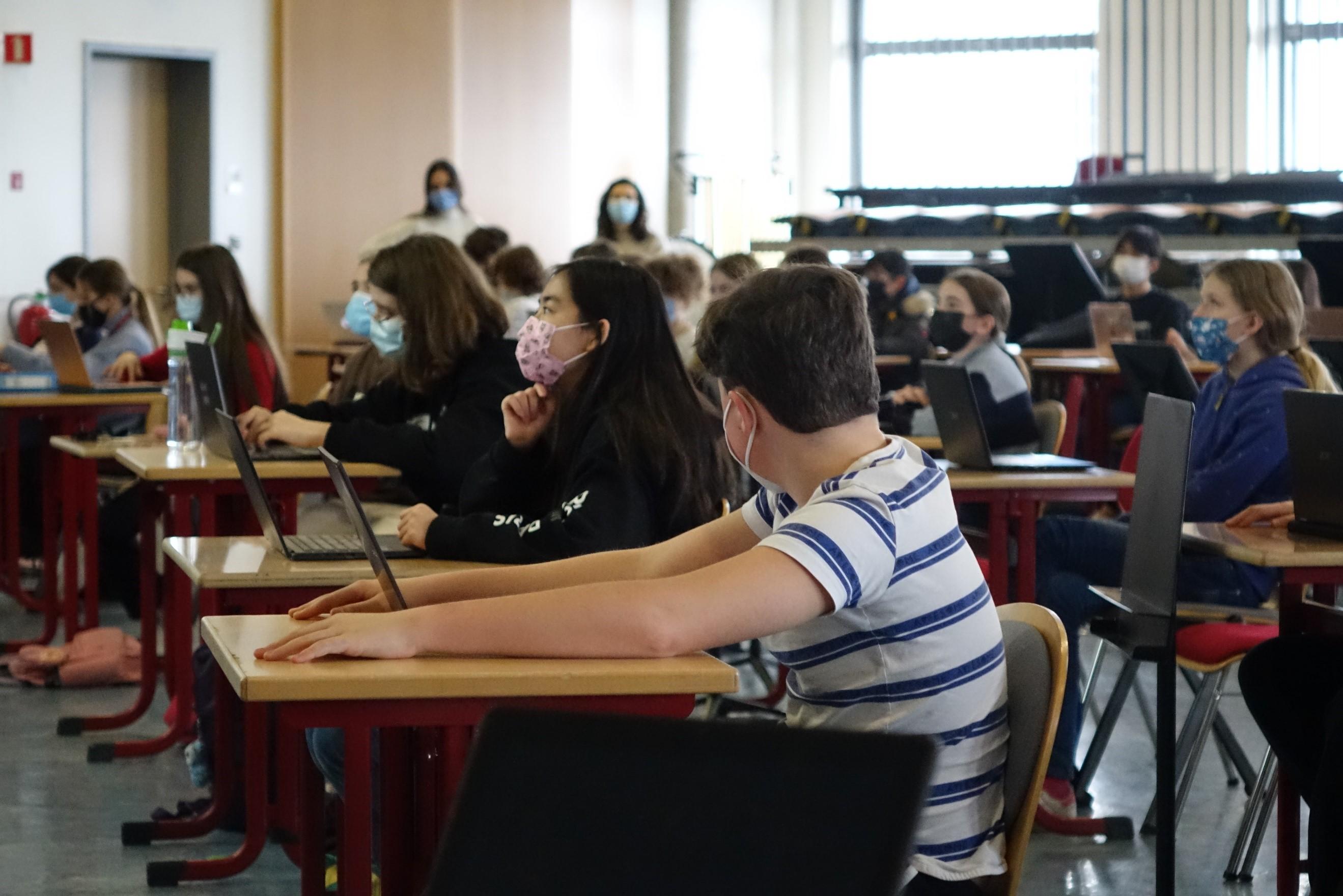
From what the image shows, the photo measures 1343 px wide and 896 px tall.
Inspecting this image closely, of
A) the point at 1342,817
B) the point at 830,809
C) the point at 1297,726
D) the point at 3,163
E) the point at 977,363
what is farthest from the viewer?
the point at 3,163

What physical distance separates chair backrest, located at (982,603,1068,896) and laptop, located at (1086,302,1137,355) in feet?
17.7

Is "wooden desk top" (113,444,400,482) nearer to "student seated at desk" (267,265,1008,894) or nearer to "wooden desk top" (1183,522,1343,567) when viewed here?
"wooden desk top" (1183,522,1343,567)

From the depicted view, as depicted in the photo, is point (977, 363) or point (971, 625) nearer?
point (971, 625)

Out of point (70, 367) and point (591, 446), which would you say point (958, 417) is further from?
point (70, 367)

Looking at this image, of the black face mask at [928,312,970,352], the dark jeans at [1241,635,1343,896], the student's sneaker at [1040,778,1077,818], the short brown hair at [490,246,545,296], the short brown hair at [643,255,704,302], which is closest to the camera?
the dark jeans at [1241,635,1343,896]

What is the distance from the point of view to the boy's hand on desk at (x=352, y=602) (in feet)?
5.78

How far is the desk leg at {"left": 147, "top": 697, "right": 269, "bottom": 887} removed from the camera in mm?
2820

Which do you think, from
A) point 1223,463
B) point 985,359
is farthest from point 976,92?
point 1223,463

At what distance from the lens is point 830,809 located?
2.61 feet

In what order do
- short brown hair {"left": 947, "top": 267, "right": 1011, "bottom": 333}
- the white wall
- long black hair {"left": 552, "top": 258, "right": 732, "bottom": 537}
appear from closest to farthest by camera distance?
long black hair {"left": 552, "top": 258, "right": 732, "bottom": 537} → short brown hair {"left": 947, "top": 267, "right": 1011, "bottom": 333} → the white wall

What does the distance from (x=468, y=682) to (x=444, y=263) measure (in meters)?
2.04

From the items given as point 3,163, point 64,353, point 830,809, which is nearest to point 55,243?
point 3,163

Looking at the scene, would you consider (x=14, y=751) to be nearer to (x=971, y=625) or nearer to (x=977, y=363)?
(x=977, y=363)

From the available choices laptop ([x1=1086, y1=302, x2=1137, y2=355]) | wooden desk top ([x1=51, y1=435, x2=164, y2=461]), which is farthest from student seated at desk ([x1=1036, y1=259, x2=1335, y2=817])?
laptop ([x1=1086, y1=302, x2=1137, y2=355])
